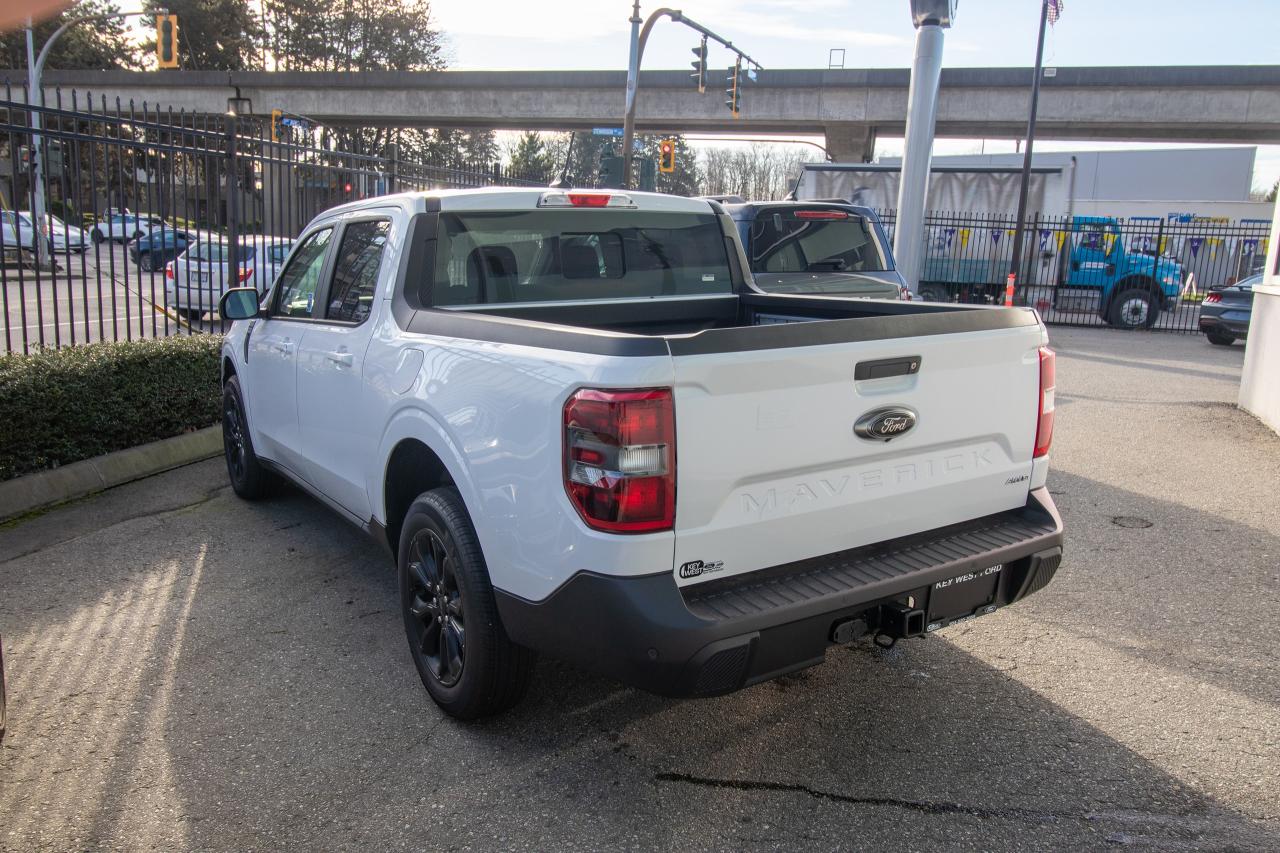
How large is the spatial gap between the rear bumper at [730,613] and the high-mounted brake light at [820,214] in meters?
6.02

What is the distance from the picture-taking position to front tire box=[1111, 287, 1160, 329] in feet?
69.7

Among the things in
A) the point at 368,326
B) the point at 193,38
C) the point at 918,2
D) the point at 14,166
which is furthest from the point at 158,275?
the point at 193,38

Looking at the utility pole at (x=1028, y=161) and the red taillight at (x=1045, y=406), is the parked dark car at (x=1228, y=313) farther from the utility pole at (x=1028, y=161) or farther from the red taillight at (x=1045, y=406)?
the red taillight at (x=1045, y=406)

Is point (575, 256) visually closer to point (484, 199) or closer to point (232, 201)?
point (484, 199)

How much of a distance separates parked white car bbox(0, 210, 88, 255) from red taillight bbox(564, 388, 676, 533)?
223 inches

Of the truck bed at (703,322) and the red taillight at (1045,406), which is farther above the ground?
the truck bed at (703,322)

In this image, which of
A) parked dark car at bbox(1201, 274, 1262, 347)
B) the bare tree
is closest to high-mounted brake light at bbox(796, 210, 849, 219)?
parked dark car at bbox(1201, 274, 1262, 347)

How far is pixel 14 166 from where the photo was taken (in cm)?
702

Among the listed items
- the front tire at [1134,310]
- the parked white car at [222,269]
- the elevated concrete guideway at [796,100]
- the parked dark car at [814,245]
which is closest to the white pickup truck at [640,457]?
the parked white car at [222,269]

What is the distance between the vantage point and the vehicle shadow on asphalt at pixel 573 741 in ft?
9.28

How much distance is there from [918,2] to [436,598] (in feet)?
41.4

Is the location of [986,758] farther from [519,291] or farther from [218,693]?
[218,693]

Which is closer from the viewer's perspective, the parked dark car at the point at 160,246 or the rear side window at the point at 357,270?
the rear side window at the point at 357,270

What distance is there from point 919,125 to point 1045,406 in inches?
450
